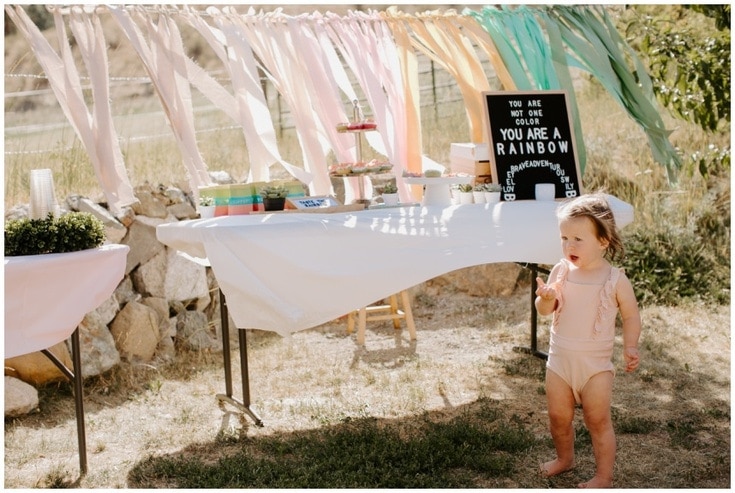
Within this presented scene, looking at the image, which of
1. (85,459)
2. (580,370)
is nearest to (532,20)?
(580,370)

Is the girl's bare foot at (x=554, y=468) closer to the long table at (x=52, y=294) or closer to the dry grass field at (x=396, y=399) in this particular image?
the dry grass field at (x=396, y=399)

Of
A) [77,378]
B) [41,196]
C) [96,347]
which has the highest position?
[41,196]

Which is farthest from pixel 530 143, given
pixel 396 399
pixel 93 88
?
pixel 93 88

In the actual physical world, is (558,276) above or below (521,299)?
above

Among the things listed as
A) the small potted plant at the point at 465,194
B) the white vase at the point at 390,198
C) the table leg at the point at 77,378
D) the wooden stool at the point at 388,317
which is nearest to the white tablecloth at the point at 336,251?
the white vase at the point at 390,198

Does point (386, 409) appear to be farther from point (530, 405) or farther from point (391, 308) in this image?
point (391, 308)

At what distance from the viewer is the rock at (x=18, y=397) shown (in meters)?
4.65

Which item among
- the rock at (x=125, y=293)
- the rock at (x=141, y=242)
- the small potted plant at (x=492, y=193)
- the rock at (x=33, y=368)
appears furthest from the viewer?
the rock at (x=141, y=242)

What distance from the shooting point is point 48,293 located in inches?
136

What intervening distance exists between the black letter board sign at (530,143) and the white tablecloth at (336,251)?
0.56m

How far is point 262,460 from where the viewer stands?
12.5ft

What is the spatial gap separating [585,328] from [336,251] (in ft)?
3.81

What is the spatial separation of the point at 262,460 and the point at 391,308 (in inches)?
112

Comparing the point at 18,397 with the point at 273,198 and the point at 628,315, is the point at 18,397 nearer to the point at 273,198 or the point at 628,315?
the point at 273,198
